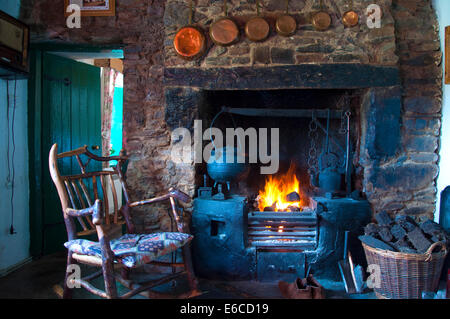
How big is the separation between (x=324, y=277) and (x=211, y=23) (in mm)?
2367

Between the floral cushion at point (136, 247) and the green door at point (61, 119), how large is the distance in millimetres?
1430

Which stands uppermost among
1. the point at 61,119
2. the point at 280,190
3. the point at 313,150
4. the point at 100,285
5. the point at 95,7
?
the point at 95,7

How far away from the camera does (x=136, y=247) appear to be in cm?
190

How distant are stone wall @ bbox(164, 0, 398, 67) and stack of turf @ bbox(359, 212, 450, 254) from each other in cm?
130

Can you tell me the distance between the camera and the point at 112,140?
5.18 m

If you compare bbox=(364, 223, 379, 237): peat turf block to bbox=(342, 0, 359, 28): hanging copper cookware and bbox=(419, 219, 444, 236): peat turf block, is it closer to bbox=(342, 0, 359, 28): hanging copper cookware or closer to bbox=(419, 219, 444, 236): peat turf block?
bbox=(419, 219, 444, 236): peat turf block

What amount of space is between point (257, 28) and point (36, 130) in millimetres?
2293

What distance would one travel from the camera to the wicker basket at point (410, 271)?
7.00 feet

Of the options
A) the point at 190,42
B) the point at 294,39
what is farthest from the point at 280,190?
the point at 190,42

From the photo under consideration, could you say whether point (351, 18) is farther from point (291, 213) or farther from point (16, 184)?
point (16, 184)

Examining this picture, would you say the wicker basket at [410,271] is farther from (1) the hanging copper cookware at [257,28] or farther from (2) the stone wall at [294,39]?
(1) the hanging copper cookware at [257,28]

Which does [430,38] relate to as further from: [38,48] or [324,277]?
[38,48]

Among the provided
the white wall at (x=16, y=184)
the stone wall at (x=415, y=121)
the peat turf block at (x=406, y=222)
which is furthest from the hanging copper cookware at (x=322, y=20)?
the white wall at (x=16, y=184)

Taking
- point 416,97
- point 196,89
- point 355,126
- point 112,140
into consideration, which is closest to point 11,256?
point 196,89
